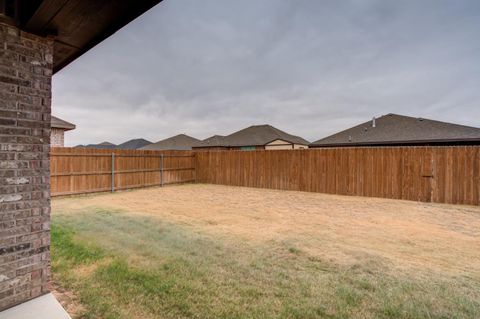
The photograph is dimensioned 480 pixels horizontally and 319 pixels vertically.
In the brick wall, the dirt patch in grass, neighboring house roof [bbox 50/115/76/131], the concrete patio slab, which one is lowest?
the dirt patch in grass

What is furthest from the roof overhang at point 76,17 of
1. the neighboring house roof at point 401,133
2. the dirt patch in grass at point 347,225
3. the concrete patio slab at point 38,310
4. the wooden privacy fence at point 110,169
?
the neighboring house roof at point 401,133

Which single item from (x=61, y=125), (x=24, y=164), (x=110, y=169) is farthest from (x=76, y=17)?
(x=61, y=125)

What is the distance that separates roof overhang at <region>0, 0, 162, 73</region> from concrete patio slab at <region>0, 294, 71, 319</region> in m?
2.26

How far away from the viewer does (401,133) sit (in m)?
13.7

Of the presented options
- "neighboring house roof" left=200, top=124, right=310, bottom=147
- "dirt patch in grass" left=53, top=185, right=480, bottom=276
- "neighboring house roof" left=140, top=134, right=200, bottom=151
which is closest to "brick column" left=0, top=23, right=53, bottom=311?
"dirt patch in grass" left=53, top=185, right=480, bottom=276

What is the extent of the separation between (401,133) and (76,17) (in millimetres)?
15495

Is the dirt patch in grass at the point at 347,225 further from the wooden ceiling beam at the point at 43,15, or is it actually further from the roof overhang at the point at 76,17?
the wooden ceiling beam at the point at 43,15

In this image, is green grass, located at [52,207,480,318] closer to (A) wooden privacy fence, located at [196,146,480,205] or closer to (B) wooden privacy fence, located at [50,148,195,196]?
(B) wooden privacy fence, located at [50,148,195,196]

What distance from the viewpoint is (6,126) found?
77.5 inches

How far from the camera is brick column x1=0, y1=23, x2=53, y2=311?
1970 millimetres

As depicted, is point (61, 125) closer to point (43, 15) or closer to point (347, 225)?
point (43, 15)

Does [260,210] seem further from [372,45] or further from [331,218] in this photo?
[372,45]

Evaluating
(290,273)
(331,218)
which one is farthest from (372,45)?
(290,273)

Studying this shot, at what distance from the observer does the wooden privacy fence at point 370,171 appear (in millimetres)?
8203
